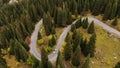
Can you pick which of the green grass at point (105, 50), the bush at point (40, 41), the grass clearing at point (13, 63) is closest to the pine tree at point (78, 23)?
the green grass at point (105, 50)

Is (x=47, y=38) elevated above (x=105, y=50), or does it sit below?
above

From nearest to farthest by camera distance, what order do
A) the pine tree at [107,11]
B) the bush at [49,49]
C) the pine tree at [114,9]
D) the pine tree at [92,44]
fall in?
the pine tree at [92,44] → the bush at [49,49] → the pine tree at [114,9] → the pine tree at [107,11]

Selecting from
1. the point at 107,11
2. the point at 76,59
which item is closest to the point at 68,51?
the point at 76,59

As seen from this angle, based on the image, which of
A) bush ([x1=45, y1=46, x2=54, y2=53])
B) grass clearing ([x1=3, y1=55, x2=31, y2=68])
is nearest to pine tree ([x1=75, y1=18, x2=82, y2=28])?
bush ([x1=45, y1=46, x2=54, y2=53])

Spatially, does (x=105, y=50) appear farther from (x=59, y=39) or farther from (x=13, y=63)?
(x=13, y=63)

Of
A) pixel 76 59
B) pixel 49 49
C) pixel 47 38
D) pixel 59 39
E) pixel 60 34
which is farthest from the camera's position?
pixel 60 34

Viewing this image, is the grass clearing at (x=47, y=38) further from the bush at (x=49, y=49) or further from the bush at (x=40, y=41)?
the bush at (x=40, y=41)

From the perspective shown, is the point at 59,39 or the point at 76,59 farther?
the point at 59,39

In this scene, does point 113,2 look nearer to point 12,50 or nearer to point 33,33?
point 33,33

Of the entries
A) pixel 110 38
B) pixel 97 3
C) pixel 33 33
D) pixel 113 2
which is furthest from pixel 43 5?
pixel 110 38
